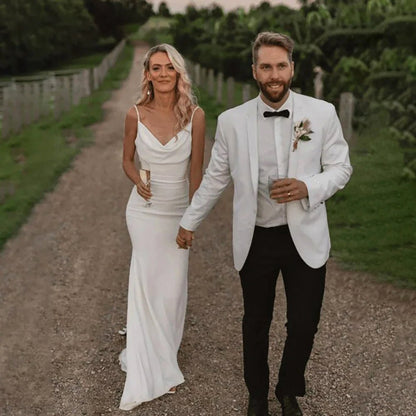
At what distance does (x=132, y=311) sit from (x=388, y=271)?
313 centimetres

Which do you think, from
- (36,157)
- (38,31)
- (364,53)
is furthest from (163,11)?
(36,157)

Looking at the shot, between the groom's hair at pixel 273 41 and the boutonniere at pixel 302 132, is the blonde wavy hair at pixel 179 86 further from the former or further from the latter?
the boutonniere at pixel 302 132

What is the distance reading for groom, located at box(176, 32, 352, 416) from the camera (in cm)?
343

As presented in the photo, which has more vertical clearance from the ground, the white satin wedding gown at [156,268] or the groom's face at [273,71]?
the groom's face at [273,71]

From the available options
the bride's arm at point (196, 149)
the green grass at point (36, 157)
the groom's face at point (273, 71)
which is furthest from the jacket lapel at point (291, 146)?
the green grass at point (36, 157)

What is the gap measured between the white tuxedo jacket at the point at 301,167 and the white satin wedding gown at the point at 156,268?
2.38 ft

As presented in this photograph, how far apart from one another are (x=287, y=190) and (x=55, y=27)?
60.6 metres

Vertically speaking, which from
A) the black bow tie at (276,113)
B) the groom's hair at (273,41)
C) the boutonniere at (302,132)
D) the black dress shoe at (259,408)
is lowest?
the black dress shoe at (259,408)

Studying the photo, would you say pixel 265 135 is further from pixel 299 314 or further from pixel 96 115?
pixel 96 115

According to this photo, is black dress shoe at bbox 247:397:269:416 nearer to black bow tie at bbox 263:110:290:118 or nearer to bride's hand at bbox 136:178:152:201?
bride's hand at bbox 136:178:152:201

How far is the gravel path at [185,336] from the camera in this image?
432 centimetres

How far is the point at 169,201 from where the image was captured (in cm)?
439

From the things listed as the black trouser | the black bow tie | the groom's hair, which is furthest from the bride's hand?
the groom's hair

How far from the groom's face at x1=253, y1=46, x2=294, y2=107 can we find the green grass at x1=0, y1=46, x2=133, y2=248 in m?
5.59
